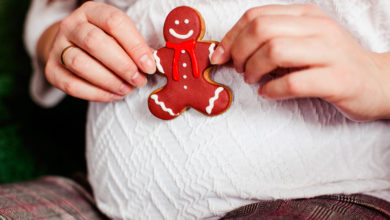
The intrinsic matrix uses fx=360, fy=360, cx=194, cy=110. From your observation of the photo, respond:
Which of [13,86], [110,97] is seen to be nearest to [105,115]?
[110,97]

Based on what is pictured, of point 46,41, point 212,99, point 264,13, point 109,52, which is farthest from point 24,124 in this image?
point 264,13

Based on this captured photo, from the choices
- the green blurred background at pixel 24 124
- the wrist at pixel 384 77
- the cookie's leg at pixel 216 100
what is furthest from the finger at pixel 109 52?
the green blurred background at pixel 24 124

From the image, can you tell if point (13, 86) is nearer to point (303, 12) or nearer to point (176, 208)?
point (176, 208)

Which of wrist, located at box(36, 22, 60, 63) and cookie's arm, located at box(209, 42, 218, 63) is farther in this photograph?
wrist, located at box(36, 22, 60, 63)

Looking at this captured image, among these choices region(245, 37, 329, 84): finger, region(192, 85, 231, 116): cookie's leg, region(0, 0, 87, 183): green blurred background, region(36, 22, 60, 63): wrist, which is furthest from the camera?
region(0, 0, 87, 183): green blurred background

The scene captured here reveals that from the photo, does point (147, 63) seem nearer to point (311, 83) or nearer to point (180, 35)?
point (180, 35)

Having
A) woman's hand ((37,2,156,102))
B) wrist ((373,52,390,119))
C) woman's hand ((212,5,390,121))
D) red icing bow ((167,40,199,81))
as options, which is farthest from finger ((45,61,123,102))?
wrist ((373,52,390,119))

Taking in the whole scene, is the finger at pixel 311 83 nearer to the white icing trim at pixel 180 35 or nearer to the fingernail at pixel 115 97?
the white icing trim at pixel 180 35

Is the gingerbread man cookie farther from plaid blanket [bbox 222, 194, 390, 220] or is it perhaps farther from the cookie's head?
plaid blanket [bbox 222, 194, 390, 220]
